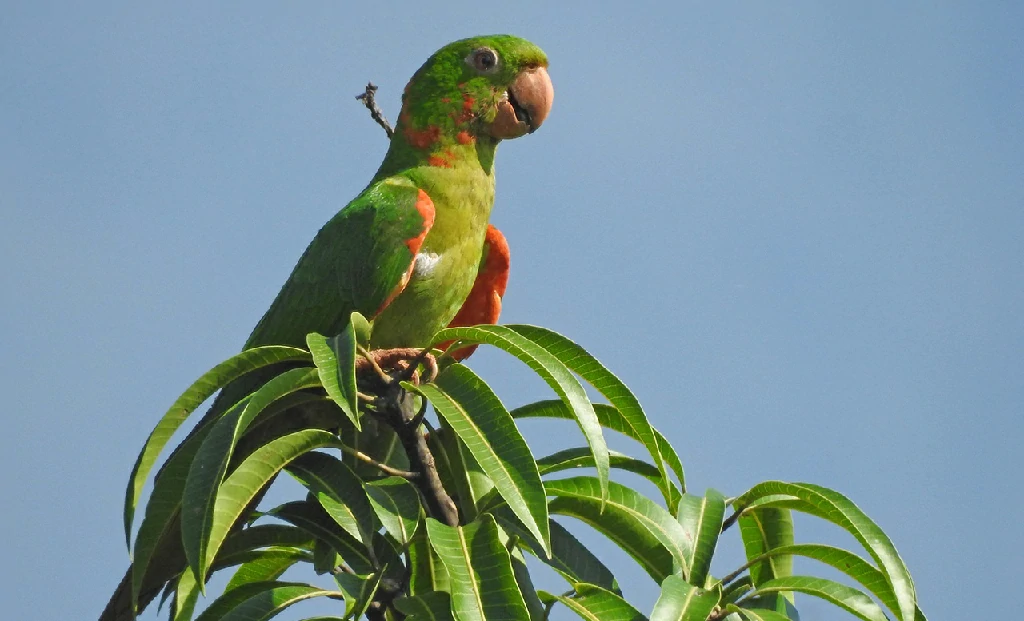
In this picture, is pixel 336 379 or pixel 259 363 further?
pixel 259 363

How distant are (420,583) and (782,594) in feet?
4.04

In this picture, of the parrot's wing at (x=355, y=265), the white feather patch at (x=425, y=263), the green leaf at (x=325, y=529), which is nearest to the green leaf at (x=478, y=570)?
the green leaf at (x=325, y=529)

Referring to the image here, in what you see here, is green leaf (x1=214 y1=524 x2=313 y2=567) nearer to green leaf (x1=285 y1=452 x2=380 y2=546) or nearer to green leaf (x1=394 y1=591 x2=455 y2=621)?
green leaf (x1=285 y1=452 x2=380 y2=546)

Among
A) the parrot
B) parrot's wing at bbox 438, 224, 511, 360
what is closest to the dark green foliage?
the parrot

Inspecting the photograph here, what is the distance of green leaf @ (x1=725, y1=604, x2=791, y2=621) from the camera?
336 cm

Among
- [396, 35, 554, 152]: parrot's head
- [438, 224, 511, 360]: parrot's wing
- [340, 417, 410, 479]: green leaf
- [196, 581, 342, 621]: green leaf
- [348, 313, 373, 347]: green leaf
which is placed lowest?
[196, 581, 342, 621]: green leaf

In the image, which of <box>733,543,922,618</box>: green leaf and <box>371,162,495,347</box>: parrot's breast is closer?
<box>733,543,922,618</box>: green leaf

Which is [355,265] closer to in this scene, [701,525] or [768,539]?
[701,525]

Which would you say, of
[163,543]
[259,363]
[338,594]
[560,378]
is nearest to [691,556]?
[560,378]

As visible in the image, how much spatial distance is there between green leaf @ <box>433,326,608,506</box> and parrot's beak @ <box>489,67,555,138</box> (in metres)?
2.02

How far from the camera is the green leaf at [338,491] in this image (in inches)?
138

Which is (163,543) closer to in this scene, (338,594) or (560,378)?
(338,594)

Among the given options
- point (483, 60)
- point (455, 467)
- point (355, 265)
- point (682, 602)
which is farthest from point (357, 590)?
point (483, 60)

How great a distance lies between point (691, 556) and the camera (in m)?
3.47
